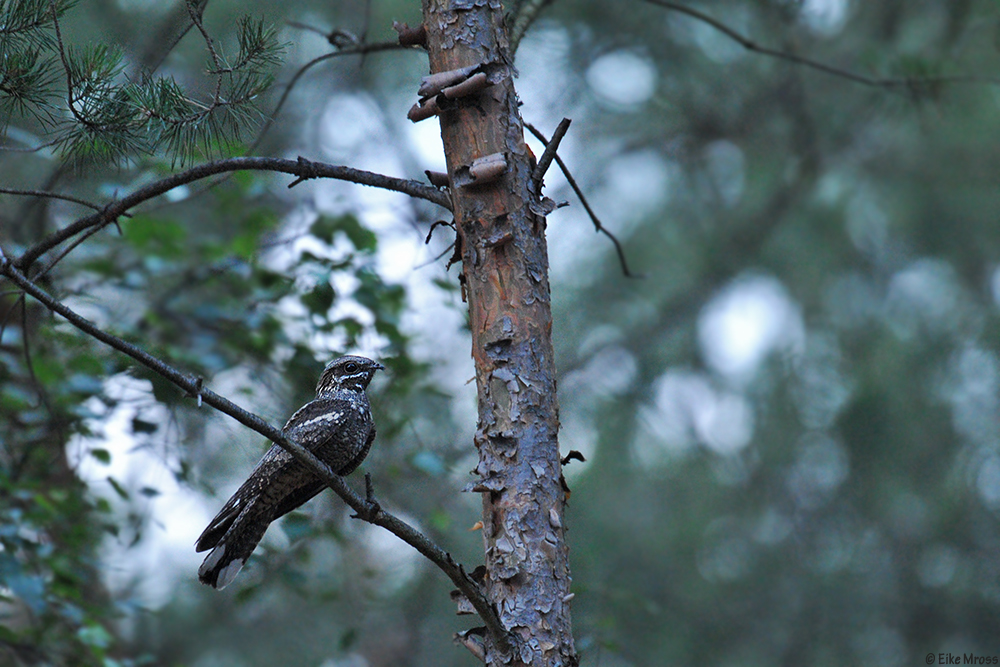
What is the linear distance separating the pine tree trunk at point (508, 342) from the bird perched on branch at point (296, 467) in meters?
0.88

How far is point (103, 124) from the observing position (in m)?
2.40

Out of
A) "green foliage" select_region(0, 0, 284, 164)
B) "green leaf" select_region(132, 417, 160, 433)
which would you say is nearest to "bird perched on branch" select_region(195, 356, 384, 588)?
"green leaf" select_region(132, 417, 160, 433)

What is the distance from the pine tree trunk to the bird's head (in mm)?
1066

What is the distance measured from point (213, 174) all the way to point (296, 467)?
3.46 feet

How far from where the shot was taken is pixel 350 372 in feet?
11.5

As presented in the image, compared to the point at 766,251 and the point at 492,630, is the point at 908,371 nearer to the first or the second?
the point at 766,251

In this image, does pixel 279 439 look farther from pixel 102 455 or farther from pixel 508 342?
pixel 102 455

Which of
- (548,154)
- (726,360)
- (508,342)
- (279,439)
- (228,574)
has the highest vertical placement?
(726,360)

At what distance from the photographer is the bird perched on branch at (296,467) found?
289cm

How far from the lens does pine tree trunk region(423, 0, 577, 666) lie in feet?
7.54

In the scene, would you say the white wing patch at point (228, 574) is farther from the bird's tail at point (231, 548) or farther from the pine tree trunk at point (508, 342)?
the pine tree trunk at point (508, 342)

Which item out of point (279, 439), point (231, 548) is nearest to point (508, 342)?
point (279, 439)

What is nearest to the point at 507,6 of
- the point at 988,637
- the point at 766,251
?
the point at 766,251

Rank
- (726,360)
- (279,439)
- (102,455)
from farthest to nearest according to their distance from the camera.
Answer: (726,360) < (102,455) < (279,439)
